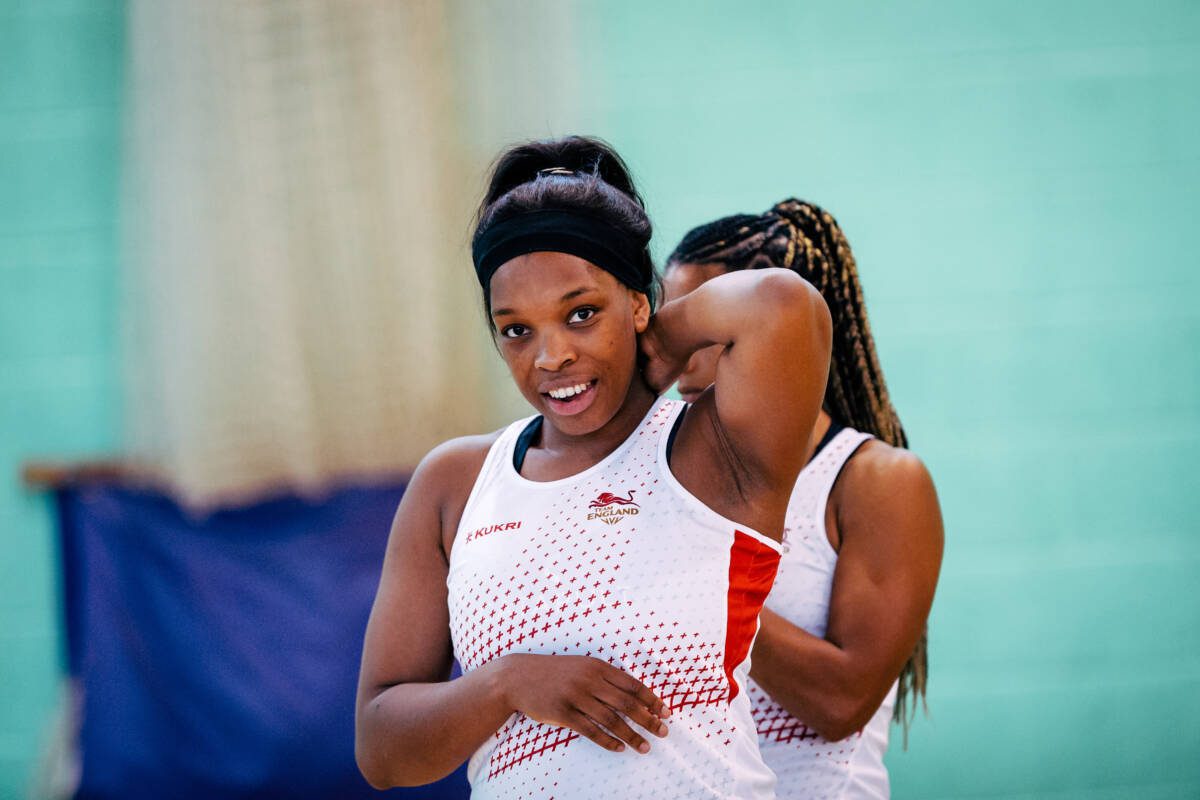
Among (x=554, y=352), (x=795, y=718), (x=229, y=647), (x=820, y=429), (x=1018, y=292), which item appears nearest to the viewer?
(x=554, y=352)

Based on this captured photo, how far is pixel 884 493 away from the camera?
5.41 ft

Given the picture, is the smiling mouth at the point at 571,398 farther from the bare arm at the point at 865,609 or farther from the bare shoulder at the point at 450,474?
the bare arm at the point at 865,609

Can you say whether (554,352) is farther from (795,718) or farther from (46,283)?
(46,283)

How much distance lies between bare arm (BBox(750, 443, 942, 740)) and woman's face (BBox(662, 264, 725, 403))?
0.24m

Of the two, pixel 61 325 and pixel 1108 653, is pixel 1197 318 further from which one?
pixel 61 325

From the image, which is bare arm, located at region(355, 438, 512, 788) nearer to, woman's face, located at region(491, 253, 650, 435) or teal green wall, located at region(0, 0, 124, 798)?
woman's face, located at region(491, 253, 650, 435)

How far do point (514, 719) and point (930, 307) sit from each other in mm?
2214

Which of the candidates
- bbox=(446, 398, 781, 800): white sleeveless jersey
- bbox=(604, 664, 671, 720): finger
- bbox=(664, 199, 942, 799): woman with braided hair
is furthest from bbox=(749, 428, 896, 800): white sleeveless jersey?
bbox=(604, 664, 671, 720): finger

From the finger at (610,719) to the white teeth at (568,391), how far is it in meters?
0.34

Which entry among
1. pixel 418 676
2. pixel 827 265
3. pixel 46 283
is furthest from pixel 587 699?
pixel 46 283

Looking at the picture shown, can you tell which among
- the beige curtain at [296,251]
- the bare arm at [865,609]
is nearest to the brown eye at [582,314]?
the bare arm at [865,609]

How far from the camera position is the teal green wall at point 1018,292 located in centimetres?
319

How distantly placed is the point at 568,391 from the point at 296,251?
71.7 inches

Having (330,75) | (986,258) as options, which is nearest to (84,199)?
(330,75)
